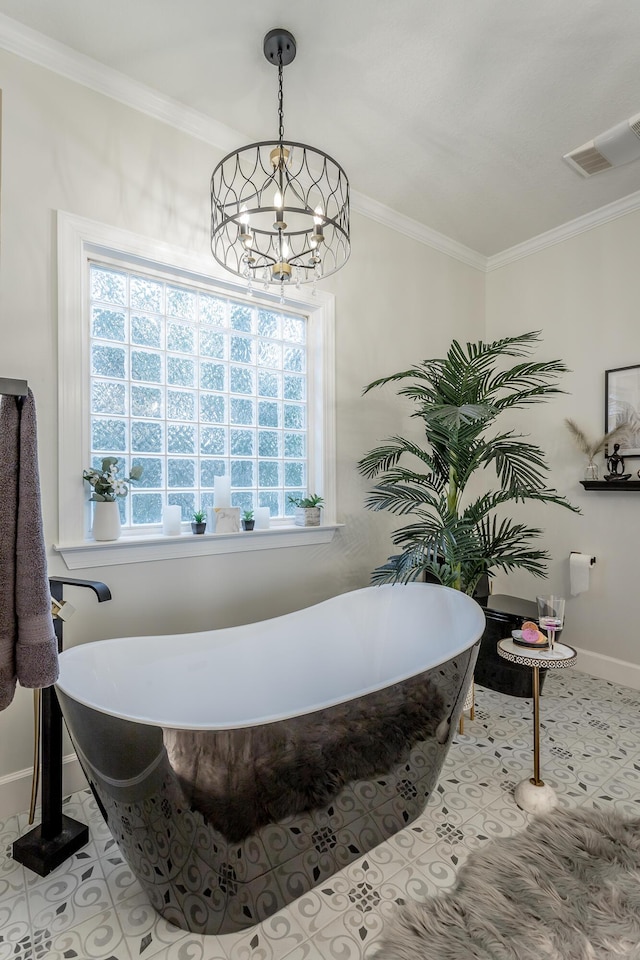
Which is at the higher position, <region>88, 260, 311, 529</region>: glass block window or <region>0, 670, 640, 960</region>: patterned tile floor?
<region>88, 260, 311, 529</region>: glass block window

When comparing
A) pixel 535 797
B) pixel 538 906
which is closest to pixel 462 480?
pixel 535 797

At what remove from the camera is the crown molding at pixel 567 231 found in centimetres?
291

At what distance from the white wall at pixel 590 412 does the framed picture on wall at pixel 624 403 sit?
0.16 feet

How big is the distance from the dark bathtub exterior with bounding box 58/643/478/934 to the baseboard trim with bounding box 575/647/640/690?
2.06 m

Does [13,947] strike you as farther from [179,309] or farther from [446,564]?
[179,309]

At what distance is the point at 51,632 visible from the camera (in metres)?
1.10

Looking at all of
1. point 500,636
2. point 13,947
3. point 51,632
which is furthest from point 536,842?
point 51,632

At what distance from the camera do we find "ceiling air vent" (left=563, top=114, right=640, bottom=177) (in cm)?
224

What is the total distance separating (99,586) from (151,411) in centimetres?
91

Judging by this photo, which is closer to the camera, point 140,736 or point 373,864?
point 140,736

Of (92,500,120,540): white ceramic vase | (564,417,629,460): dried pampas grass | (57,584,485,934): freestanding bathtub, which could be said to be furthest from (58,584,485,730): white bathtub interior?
(564,417,629,460): dried pampas grass

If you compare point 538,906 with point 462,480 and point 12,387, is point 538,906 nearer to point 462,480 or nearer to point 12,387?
point 462,480

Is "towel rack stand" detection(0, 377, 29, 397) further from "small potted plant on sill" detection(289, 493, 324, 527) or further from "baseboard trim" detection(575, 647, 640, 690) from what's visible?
"baseboard trim" detection(575, 647, 640, 690)

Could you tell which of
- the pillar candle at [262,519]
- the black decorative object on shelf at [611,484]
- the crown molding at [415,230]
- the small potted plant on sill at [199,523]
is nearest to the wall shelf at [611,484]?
the black decorative object on shelf at [611,484]
